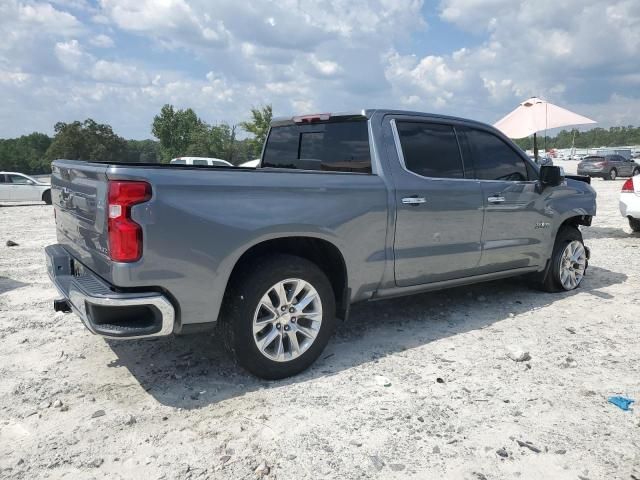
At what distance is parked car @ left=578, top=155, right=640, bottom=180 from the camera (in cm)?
2939

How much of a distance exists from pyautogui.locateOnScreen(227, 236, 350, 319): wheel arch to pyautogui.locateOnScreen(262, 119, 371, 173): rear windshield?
2.46 feet

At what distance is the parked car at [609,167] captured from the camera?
29391 millimetres

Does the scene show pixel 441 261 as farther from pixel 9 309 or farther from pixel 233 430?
pixel 9 309

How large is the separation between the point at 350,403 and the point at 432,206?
1.77m

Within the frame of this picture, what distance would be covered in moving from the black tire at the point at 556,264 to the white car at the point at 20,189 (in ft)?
60.2

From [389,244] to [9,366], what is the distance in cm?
294

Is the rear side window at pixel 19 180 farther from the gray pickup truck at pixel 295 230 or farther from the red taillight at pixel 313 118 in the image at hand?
the red taillight at pixel 313 118

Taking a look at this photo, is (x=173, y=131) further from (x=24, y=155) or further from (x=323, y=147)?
(x=323, y=147)

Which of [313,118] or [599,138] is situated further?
[599,138]

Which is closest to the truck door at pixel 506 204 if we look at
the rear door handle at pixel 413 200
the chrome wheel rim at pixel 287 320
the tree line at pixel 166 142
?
the rear door handle at pixel 413 200

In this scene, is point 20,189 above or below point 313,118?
below

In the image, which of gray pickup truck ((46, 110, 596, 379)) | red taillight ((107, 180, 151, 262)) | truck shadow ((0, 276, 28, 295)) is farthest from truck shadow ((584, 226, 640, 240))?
truck shadow ((0, 276, 28, 295))

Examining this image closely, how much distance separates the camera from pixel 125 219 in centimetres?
279

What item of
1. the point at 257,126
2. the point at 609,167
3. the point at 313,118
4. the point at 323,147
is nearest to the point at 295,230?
the point at 323,147
